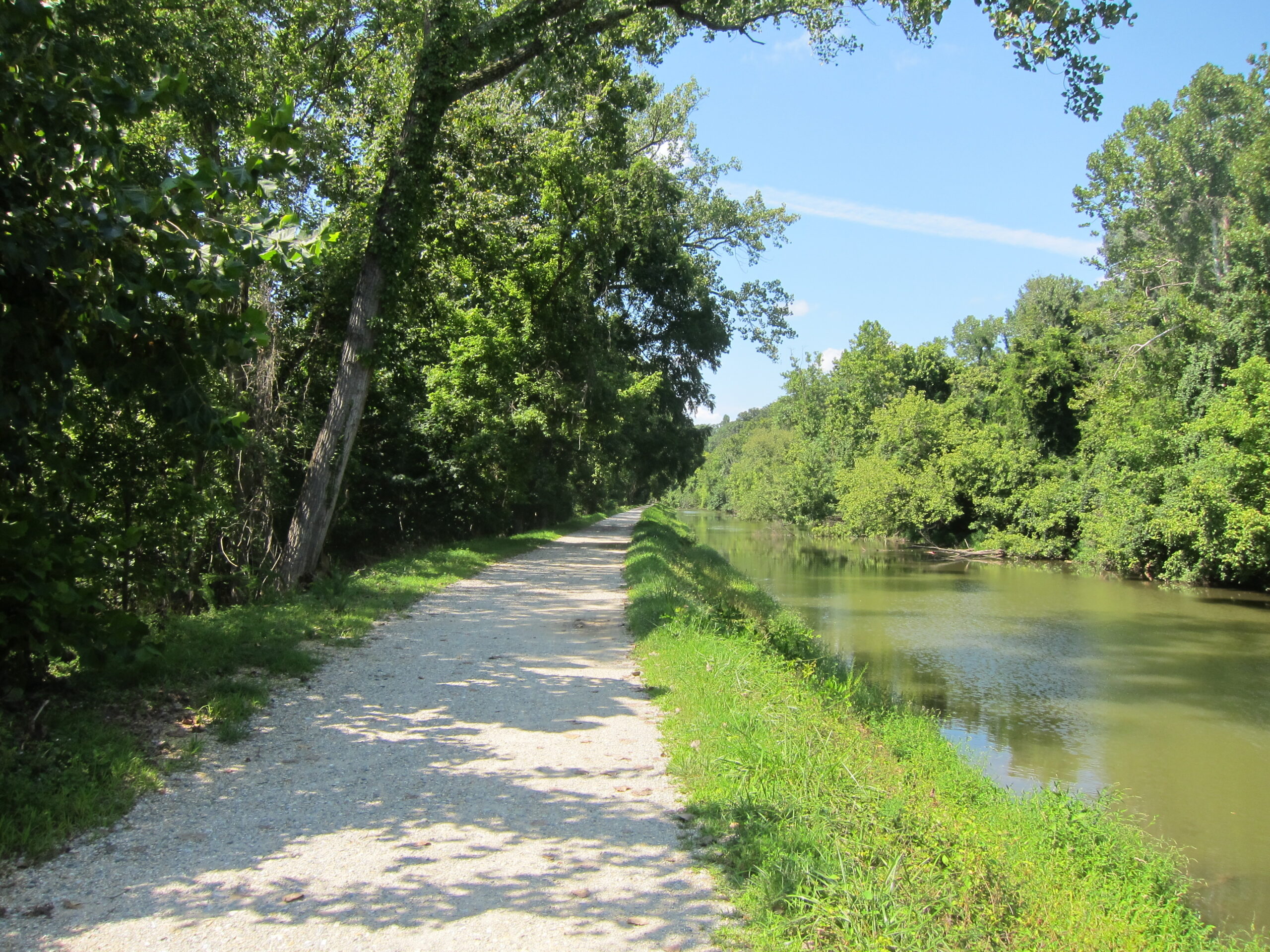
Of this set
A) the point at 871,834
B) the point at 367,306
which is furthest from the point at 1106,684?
the point at 367,306

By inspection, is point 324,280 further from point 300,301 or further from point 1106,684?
point 1106,684

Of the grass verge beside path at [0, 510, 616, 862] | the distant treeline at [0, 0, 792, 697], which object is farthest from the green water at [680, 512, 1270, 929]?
the distant treeline at [0, 0, 792, 697]

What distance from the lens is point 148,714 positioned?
5.96m

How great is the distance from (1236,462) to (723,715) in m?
24.5

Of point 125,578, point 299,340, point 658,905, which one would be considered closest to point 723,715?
point 658,905

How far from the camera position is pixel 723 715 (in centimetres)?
652

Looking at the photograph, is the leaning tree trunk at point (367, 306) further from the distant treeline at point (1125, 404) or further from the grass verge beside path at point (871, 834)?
the distant treeline at point (1125, 404)

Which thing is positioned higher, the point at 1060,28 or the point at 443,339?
the point at 1060,28

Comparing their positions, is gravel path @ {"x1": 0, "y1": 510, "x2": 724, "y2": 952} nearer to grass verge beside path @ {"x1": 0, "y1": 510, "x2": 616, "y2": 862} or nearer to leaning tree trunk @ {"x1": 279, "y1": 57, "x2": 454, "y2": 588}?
grass verge beside path @ {"x1": 0, "y1": 510, "x2": 616, "y2": 862}

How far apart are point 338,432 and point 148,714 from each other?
676cm

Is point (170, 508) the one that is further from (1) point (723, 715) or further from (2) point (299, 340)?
(2) point (299, 340)

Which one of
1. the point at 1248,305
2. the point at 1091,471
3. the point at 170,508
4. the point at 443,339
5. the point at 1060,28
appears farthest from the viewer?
the point at 1091,471

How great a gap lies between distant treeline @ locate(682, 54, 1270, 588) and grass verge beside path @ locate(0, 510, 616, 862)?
26212 mm

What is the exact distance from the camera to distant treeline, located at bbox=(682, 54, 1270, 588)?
86.7 ft
